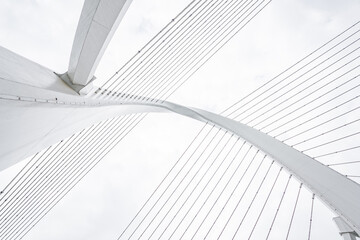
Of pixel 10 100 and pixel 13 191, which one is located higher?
pixel 10 100

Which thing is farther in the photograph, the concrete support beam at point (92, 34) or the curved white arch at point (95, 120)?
the concrete support beam at point (92, 34)

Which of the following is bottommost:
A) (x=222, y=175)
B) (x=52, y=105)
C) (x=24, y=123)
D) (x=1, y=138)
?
(x=1, y=138)

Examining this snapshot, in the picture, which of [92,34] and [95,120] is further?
[95,120]

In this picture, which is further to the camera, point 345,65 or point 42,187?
point 42,187

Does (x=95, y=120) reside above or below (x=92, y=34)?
below

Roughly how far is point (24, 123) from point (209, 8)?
17.8ft

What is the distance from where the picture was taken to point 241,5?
8.20 meters

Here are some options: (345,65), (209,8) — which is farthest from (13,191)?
(345,65)

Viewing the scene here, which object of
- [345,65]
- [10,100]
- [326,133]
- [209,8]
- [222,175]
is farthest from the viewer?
[222,175]

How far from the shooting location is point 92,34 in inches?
179

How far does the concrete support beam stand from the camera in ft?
12.9

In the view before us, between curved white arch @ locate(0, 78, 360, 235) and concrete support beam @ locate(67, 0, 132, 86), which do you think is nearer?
curved white arch @ locate(0, 78, 360, 235)

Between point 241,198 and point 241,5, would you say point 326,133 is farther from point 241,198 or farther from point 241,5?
point 241,5

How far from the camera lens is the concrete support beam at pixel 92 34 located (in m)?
3.94
